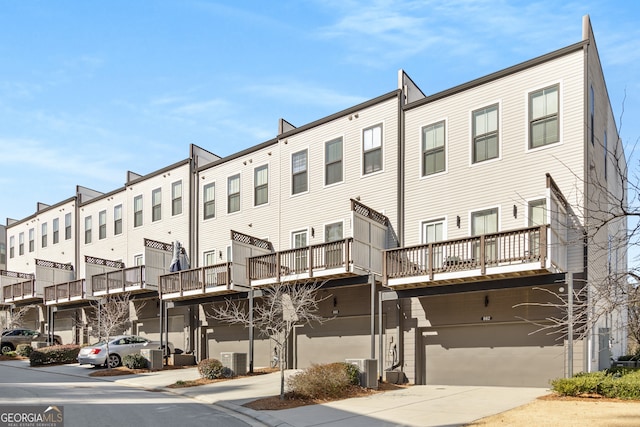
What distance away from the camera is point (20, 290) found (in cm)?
4416

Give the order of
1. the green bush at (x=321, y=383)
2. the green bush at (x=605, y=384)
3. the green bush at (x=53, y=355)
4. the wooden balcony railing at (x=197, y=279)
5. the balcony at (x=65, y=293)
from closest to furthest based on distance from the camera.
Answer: the green bush at (x=605, y=384) → the green bush at (x=321, y=383) → the wooden balcony railing at (x=197, y=279) → the green bush at (x=53, y=355) → the balcony at (x=65, y=293)

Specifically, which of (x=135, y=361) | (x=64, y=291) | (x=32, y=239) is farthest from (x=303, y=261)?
(x=32, y=239)

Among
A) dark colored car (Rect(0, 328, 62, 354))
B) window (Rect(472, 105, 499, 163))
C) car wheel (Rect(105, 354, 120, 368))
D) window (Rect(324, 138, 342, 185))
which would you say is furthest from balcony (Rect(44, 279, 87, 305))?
window (Rect(472, 105, 499, 163))

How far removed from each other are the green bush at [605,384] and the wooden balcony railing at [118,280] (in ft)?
73.9

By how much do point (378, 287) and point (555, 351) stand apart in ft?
22.1

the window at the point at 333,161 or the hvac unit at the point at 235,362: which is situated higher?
the window at the point at 333,161

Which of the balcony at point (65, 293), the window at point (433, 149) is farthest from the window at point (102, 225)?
the window at point (433, 149)

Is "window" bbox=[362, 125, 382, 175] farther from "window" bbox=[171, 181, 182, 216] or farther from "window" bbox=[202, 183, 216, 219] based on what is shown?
"window" bbox=[171, 181, 182, 216]

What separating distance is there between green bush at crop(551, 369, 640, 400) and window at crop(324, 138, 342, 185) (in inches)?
484

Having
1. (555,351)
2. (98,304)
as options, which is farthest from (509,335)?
(98,304)

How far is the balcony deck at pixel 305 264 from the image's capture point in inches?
843

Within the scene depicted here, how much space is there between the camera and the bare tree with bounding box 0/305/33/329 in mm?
43375

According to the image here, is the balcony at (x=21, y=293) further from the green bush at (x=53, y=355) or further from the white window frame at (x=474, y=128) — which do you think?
the white window frame at (x=474, y=128)

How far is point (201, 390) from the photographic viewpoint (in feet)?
63.4
